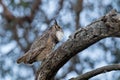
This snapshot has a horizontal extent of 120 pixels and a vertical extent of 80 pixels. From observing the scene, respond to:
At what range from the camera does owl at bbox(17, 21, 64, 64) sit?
74.7 inches

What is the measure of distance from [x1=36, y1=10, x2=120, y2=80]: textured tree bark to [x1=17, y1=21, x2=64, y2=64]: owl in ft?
0.55

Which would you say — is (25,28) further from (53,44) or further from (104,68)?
(104,68)

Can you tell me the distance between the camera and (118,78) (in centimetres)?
322

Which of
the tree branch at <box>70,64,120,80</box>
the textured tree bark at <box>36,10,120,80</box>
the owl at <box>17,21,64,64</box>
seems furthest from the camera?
the owl at <box>17,21,64,64</box>

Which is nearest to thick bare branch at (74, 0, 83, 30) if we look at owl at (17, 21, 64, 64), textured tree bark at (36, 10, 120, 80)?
owl at (17, 21, 64, 64)

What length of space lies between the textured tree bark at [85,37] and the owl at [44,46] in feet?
0.55

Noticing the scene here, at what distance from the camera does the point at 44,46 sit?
1.91 meters

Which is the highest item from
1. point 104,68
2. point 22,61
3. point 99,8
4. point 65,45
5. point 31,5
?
point 31,5

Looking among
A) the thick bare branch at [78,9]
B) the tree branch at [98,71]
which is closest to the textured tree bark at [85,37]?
the tree branch at [98,71]

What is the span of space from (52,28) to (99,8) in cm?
206

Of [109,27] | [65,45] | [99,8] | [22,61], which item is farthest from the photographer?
[99,8]

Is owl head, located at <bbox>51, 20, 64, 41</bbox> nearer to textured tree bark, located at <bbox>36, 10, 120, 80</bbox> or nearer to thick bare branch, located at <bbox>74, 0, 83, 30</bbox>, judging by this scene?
textured tree bark, located at <bbox>36, 10, 120, 80</bbox>

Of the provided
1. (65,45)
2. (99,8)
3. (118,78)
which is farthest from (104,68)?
(99,8)

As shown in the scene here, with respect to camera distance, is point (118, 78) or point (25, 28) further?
point (25, 28)
